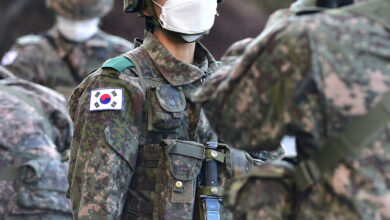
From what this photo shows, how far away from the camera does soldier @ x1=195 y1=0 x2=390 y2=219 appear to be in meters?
2.59

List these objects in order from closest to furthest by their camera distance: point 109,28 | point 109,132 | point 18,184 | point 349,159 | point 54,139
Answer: point 349,159, point 109,132, point 18,184, point 54,139, point 109,28

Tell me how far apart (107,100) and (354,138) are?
1432 millimetres

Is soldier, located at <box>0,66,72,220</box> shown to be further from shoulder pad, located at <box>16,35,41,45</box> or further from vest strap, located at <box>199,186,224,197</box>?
shoulder pad, located at <box>16,35,41,45</box>

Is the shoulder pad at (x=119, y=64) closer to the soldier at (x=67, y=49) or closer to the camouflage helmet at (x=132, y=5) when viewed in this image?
the camouflage helmet at (x=132, y=5)

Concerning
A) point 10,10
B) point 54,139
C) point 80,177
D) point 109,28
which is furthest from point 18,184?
point 10,10

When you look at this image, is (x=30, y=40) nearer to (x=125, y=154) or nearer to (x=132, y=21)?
(x=132, y=21)

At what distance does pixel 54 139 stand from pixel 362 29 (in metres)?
3.34

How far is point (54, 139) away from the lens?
18.6 feet

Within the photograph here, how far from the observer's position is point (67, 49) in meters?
8.93

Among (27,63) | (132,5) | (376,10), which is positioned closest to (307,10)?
(376,10)

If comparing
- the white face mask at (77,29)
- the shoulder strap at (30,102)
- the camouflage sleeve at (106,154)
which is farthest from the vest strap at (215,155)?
the white face mask at (77,29)

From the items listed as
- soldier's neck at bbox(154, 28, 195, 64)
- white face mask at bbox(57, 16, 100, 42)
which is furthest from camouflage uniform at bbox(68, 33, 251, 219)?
white face mask at bbox(57, 16, 100, 42)

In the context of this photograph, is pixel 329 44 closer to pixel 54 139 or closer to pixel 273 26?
pixel 273 26

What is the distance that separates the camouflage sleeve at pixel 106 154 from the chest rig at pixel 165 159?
0.06 m
